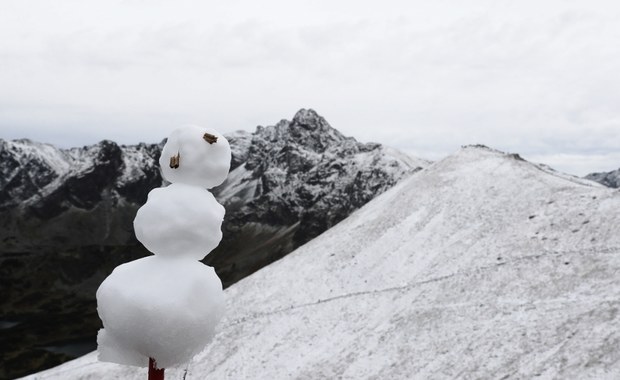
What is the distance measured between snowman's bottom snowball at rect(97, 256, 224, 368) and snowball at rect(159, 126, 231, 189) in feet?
3.49

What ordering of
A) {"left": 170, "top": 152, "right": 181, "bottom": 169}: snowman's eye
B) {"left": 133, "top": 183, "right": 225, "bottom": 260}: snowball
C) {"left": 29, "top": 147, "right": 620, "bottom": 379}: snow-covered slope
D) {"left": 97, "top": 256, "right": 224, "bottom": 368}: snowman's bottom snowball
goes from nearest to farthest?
{"left": 97, "top": 256, "right": 224, "bottom": 368}: snowman's bottom snowball → {"left": 133, "top": 183, "right": 225, "bottom": 260}: snowball → {"left": 170, "top": 152, "right": 181, "bottom": 169}: snowman's eye → {"left": 29, "top": 147, "right": 620, "bottom": 379}: snow-covered slope

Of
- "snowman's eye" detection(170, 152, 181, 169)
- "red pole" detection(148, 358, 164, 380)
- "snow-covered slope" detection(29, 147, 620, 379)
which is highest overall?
"snowman's eye" detection(170, 152, 181, 169)

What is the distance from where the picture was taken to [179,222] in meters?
6.01

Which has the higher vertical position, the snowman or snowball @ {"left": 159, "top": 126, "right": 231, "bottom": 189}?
snowball @ {"left": 159, "top": 126, "right": 231, "bottom": 189}

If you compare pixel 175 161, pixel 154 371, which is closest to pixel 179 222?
pixel 175 161

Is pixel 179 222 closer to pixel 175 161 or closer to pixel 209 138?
pixel 175 161

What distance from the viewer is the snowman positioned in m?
5.64

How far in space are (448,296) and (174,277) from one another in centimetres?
2727

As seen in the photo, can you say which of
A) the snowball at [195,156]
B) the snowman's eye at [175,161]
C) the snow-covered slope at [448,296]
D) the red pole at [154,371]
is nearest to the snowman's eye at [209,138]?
the snowball at [195,156]

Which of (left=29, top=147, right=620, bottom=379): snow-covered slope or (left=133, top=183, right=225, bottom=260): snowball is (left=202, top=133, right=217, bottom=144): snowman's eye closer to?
(left=133, top=183, right=225, bottom=260): snowball

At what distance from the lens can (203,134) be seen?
6.38 m

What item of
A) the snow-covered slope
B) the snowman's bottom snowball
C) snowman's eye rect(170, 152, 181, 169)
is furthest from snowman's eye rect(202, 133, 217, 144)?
the snow-covered slope

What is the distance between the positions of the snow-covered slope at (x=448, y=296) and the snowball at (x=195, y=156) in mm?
18997

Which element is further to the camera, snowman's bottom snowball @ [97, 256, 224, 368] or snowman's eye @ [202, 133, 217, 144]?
snowman's eye @ [202, 133, 217, 144]
